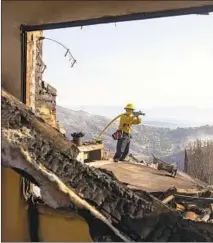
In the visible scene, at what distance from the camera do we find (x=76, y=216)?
2.70 meters

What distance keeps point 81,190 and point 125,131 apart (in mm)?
1069

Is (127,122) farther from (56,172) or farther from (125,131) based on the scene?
(56,172)

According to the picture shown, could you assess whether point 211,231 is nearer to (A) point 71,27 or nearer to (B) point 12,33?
(A) point 71,27

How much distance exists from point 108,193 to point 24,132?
2.11ft

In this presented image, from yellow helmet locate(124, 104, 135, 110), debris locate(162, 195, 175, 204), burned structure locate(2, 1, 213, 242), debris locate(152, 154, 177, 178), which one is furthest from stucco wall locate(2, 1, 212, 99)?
debris locate(152, 154, 177, 178)

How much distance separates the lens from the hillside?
11.0 ft

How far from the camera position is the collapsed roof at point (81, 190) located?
2391 millimetres

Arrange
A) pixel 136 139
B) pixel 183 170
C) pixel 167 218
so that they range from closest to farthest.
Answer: pixel 167 218
pixel 136 139
pixel 183 170

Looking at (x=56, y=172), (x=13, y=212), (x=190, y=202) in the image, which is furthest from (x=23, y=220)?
(x=190, y=202)

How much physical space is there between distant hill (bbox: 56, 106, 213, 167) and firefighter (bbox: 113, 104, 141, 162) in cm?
5

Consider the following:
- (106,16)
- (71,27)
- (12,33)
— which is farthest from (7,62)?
(106,16)

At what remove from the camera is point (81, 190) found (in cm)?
248

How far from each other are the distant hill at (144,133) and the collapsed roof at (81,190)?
68 cm

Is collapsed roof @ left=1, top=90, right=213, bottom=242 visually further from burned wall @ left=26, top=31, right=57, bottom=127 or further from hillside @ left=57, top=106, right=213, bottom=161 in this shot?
hillside @ left=57, top=106, right=213, bottom=161
